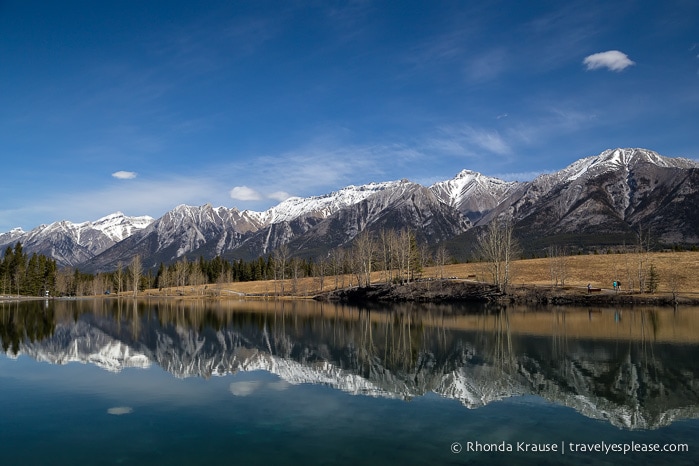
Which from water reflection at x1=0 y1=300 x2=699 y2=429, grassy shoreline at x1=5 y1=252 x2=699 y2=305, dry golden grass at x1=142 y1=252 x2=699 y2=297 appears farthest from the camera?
dry golden grass at x1=142 y1=252 x2=699 y2=297

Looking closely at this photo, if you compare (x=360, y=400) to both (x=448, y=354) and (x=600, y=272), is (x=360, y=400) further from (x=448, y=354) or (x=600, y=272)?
(x=600, y=272)

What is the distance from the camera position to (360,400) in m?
24.1

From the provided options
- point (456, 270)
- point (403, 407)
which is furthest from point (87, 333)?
point (456, 270)

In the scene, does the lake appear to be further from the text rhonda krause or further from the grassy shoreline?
the grassy shoreline

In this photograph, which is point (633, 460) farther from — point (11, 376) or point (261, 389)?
point (11, 376)

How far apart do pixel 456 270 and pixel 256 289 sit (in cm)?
7296

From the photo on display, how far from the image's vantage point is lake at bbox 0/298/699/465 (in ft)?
54.8

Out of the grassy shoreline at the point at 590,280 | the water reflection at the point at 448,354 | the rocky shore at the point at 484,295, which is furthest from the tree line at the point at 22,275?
the water reflection at the point at 448,354

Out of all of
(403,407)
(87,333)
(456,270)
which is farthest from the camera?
(456,270)

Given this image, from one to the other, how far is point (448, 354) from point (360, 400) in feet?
50.7

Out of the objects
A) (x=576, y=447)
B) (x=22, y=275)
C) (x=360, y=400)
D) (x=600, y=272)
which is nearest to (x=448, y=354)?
(x=360, y=400)

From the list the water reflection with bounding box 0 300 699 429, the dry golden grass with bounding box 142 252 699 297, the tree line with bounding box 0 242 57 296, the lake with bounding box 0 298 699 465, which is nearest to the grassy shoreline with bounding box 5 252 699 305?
the dry golden grass with bounding box 142 252 699 297

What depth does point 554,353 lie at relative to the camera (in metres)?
36.6

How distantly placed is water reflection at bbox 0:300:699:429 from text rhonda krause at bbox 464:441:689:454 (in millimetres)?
2569
